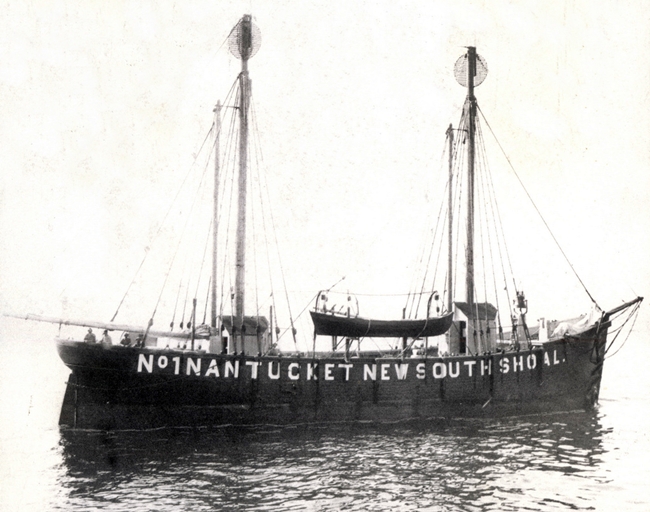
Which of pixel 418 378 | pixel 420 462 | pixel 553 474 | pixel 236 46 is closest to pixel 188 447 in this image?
pixel 420 462

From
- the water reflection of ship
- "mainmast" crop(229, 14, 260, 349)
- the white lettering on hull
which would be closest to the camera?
the water reflection of ship

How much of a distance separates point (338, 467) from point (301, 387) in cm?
570

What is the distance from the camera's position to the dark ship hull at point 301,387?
2184cm

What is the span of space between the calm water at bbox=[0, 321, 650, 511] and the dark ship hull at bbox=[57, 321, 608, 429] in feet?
2.16

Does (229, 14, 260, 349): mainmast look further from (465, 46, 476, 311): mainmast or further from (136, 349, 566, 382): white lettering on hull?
(465, 46, 476, 311): mainmast

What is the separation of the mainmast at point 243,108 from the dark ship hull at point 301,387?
325 cm

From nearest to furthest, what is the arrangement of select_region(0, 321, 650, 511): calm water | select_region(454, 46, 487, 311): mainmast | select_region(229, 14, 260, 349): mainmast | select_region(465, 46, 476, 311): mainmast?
select_region(0, 321, 650, 511): calm water < select_region(229, 14, 260, 349): mainmast < select_region(465, 46, 476, 311): mainmast < select_region(454, 46, 487, 311): mainmast

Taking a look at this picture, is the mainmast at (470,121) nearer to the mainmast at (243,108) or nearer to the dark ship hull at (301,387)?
the dark ship hull at (301,387)

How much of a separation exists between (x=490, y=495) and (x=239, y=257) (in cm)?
1267

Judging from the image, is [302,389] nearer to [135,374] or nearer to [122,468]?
[135,374]

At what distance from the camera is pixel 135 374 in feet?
71.3

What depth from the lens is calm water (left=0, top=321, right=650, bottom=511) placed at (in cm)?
1473

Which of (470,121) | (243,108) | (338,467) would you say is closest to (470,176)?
(470,121)

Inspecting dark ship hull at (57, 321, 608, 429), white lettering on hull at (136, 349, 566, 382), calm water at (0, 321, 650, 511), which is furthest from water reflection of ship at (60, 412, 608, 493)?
white lettering on hull at (136, 349, 566, 382)
